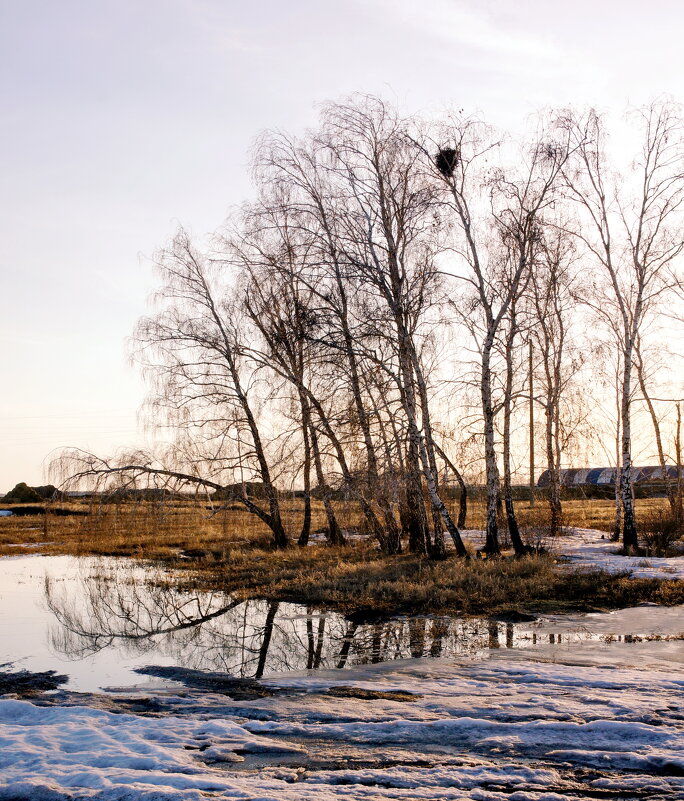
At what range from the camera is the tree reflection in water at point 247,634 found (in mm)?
9008

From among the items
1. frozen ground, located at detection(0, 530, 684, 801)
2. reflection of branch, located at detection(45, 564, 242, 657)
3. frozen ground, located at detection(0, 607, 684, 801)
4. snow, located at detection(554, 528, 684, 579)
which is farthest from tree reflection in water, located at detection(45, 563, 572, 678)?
snow, located at detection(554, 528, 684, 579)

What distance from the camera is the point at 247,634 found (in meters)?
10.6

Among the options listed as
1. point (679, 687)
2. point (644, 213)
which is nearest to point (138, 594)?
point (679, 687)

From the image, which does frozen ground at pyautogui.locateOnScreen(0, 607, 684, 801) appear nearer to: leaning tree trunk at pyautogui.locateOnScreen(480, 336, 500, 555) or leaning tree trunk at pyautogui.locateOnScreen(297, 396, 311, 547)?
leaning tree trunk at pyautogui.locateOnScreen(480, 336, 500, 555)

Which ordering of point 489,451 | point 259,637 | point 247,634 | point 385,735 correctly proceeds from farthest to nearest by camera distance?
point 489,451 → point 247,634 → point 259,637 → point 385,735

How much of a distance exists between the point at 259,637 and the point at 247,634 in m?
0.32

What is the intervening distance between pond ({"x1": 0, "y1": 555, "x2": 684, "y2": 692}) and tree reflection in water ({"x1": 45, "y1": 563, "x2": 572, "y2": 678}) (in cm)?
2

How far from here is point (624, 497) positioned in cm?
1778

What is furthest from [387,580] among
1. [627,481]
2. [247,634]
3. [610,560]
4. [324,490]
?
[627,481]

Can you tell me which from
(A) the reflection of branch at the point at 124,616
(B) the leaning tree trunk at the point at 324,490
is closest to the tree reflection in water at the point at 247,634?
(A) the reflection of branch at the point at 124,616

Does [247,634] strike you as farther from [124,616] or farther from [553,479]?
[553,479]

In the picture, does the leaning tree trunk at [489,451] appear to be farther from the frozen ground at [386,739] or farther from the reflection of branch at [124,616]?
the frozen ground at [386,739]

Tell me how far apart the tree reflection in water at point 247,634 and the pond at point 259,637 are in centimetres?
2

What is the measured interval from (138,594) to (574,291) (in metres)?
16.6
